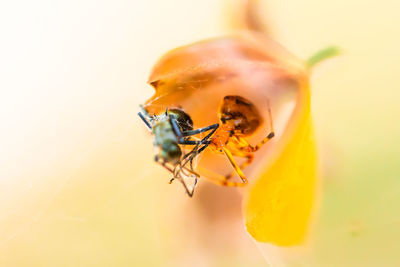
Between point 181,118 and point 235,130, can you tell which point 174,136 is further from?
A: point 235,130

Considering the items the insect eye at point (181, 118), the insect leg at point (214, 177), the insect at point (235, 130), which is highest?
the insect eye at point (181, 118)

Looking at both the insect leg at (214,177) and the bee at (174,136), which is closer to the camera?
the bee at (174,136)

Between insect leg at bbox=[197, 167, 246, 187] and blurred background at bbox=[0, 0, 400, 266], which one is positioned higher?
blurred background at bbox=[0, 0, 400, 266]

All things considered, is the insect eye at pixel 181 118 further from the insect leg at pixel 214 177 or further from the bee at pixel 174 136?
the insect leg at pixel 214 177

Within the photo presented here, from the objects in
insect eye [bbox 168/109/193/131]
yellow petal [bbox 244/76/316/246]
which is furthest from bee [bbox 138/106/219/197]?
yellow petal [bbox 244/76/316/246]

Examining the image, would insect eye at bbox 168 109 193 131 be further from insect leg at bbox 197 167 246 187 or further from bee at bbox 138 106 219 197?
insect leg at bbox 197 167 246 187

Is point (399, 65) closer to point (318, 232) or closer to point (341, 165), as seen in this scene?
point (341, 165)

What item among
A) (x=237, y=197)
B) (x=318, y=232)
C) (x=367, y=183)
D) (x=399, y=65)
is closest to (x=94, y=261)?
(x=237, y=197)

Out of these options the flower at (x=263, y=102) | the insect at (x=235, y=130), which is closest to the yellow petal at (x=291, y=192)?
the flower at (x=263, y=102)
